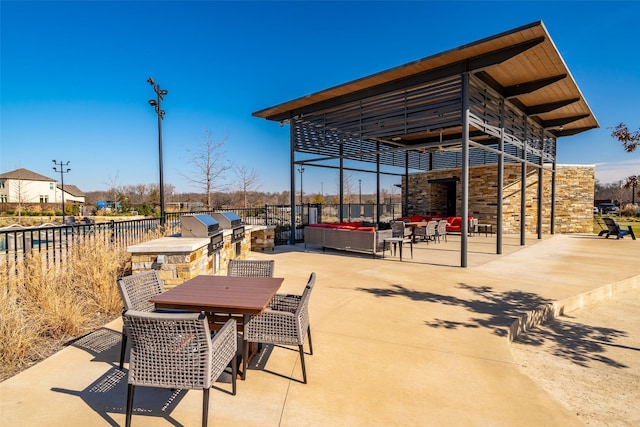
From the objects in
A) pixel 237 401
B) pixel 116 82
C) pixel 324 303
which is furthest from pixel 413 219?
pixel 116 82

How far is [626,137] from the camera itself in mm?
4070

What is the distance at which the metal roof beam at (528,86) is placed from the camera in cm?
832

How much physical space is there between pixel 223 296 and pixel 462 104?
7030 mm

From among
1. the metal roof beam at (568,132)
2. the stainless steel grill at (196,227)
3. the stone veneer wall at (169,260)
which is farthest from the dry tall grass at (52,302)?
the metal roof beam at (568,132)

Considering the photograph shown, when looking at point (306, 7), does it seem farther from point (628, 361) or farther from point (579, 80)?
point (628, 361)

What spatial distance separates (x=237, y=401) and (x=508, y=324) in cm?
339

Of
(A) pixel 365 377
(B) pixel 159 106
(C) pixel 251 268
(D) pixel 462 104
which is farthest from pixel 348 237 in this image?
(B) pixel 159 106

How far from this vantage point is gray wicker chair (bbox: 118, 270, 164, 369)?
2731 millimetres

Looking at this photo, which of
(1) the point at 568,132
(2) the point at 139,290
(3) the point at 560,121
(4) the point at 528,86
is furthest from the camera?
(1) the point at 568,132

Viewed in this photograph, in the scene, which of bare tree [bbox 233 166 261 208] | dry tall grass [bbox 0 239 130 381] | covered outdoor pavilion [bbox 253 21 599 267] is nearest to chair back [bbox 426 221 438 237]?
covered outdoor pavilion [bbox 253 21 599 267]

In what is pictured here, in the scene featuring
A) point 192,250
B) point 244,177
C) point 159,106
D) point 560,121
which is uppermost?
point 560,121

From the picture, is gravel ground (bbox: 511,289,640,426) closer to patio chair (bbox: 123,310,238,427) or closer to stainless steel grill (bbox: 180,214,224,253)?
patio chair (bbox: 123,310,238,427)

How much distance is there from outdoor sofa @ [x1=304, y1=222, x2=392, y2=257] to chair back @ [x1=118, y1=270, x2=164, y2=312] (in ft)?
20.6

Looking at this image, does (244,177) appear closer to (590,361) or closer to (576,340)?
(576,340)
